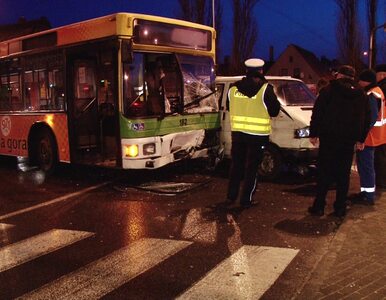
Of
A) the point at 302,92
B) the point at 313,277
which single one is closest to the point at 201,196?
the point at 302,92

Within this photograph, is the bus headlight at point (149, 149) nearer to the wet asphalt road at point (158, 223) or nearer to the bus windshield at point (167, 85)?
the bus windshield at point (167, 85)

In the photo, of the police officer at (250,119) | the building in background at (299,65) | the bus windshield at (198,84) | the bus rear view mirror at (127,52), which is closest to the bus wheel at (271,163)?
the bus windshield at (198,84)

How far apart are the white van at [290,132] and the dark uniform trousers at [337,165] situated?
2.18 meters

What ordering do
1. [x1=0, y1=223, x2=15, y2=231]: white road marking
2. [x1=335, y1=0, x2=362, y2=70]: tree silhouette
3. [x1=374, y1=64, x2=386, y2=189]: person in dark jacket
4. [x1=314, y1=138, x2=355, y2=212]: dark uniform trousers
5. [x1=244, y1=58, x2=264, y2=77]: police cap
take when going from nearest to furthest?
[x1=314, y1=138, x2=355, y2=212]: dark uniform trousers, [x1=0, y1=223, x2=15, y2=231]: white road marking, [x1=244, y1=58, x2=264, y2=77]: police cap, [x1=374, y1=64, x2=386, y2=189]: person in dark jacket, [x1=335, y1=0, x2=362, y2=70]: tree silhouette

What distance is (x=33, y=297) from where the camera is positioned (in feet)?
14.3

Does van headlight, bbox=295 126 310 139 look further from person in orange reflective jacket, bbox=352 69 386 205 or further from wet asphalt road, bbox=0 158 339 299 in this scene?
person in orange reflective jacket, bbox=352 69 386 205

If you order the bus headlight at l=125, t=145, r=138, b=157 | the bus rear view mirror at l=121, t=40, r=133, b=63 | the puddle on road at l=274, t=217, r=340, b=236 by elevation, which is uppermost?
the bus rear view mirror at l=121, t=40, r=133, b=63

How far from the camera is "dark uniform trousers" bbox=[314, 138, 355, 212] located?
21.3ft

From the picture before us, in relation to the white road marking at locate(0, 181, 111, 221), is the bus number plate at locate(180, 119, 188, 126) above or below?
above

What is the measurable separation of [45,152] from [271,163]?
4.75 metres

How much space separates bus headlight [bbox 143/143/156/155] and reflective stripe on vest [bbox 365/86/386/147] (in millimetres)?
3474

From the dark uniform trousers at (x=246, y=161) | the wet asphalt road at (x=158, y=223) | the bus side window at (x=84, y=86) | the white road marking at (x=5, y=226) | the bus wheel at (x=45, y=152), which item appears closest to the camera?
the wet asphalt road at (x=158, y=223)

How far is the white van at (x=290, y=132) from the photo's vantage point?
8797 millimetres

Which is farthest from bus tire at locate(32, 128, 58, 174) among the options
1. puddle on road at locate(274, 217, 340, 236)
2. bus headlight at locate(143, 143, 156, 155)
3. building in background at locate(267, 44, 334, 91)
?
building in background at locate(267, 44, 334, 91)
